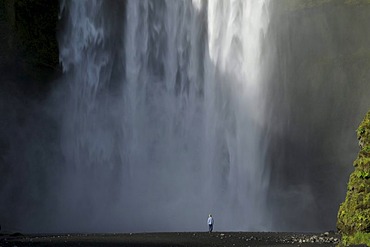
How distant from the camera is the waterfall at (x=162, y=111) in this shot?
46094mm

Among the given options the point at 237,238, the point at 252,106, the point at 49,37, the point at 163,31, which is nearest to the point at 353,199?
the point at 237,238

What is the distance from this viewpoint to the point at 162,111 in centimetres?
4825

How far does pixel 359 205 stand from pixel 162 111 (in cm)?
2374

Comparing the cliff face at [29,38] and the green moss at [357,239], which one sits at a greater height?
the cliff face at [29,38]

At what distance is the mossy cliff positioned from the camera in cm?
2556

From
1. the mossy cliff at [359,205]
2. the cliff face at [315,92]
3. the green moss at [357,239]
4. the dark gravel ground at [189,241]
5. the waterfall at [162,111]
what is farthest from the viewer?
the cliff face at [315,92]

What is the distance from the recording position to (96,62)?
48.7 meters

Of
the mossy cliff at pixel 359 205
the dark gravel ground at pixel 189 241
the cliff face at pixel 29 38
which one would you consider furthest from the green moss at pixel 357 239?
the cliff face at pixel 29 38

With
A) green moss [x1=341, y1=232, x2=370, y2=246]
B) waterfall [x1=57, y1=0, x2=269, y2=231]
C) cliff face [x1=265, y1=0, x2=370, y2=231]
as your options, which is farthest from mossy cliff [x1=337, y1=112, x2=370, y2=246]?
cliff face [x1=265, y1=0, x2=370, y2=231]

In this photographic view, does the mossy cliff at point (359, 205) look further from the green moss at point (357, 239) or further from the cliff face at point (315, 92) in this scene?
the cliff face at point (315, 92)

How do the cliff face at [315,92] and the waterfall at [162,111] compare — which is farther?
the cliff face at [315,92]

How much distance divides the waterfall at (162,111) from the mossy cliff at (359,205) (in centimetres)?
1781

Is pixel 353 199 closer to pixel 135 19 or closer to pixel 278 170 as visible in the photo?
pixel 278 170

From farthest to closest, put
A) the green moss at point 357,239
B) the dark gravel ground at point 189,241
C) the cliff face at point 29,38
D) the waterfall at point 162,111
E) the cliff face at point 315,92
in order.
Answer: the cliff face at point 315,92
the waterfall at point 162,111
the cliff face at point 29,38
the dark gravel ground at point 189,241
the green moss at point 357,239
